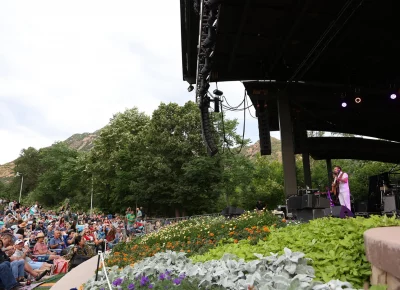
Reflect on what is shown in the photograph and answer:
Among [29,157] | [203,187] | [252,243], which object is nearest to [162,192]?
[203,187]

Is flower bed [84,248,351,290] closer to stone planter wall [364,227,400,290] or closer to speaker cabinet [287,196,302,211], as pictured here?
stone planter wall [364,227,400,290]

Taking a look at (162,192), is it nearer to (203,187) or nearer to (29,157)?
(203,187)

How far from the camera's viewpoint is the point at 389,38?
11.3 meters

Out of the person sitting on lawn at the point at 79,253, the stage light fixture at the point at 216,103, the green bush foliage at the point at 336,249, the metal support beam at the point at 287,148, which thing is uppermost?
the stage light fixture at the point at 216,103

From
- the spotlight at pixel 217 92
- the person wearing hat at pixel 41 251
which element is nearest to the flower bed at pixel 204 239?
the person wearing hat at pixel 41 251

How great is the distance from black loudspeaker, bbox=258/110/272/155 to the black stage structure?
0.14 feet

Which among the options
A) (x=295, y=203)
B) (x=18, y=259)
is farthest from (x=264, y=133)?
(x=18, y=259)

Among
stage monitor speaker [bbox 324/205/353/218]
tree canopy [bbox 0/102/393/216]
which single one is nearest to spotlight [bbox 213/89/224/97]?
stage monitor speaker [bbox 324/205/353/218]

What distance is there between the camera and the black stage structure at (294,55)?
33.5ft

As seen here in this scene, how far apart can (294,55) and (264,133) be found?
360cm

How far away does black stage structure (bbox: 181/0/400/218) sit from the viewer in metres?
10.2

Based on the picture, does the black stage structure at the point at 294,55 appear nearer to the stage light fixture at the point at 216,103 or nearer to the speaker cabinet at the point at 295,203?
the stage light fixture at the point at 216,103

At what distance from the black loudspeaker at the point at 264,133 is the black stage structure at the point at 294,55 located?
4 cm

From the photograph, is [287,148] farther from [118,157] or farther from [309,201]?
[118,157]
